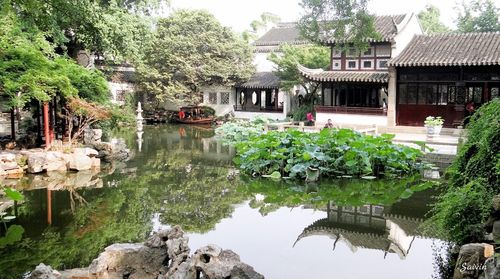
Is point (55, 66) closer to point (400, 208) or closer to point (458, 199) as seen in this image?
point (400, 208)

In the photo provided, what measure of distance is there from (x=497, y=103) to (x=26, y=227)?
262 inches

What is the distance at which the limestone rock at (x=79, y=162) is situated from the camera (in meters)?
12.1

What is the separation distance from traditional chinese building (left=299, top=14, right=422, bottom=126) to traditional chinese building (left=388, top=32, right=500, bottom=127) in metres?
0.72

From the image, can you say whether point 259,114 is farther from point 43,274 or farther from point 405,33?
point 43,274

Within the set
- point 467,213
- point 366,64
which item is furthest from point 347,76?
point 467,213

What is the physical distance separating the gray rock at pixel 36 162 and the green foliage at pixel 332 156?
4.74 m

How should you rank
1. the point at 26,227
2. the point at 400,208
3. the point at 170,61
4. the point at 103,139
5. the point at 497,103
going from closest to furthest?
1. the point at 497,103
2. the point at 26,227
3. the point at 400,208
4. the point at 103,139
5. the point at 170,61

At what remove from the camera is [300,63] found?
85.9 ft

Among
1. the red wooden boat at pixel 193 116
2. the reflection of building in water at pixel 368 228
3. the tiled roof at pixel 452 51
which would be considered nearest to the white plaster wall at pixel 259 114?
the red wooden boat at pixel 193 116

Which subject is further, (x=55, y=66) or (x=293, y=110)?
(x=293, y=110)

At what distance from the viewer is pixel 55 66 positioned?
13055mm

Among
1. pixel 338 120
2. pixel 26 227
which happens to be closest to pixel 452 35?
pixel 338 120

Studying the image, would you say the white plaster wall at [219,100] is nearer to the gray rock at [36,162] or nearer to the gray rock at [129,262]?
the gray rock at [36,162]

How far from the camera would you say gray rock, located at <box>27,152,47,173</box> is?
1159cm
